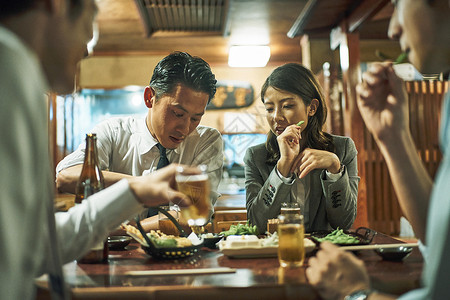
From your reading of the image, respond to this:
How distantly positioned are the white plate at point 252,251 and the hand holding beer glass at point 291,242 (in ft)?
0.34

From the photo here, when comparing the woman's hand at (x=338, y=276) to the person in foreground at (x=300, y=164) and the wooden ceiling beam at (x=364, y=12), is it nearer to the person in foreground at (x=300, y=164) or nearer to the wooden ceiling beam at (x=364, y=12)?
the person in foreground at (x=300, y=164)

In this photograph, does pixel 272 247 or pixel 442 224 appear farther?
pixel 272 247

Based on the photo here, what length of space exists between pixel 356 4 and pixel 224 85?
3.28 meters

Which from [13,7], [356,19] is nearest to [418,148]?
[356,19]

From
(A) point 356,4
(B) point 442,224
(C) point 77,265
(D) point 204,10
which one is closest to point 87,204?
(C) point 77,265

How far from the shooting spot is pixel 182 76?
2277mm

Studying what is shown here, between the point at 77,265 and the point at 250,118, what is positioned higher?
the point at 250,118

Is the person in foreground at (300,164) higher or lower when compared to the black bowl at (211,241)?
higher

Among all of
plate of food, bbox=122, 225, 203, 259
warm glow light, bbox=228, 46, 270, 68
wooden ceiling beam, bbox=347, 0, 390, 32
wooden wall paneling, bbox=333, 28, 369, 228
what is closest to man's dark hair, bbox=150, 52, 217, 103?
plate of food, bbox=122, 225, 203, 259

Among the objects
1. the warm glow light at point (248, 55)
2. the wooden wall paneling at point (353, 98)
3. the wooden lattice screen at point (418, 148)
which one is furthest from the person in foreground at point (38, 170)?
the warm glow light at point (248, 55)

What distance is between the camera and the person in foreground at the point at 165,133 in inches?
88.4

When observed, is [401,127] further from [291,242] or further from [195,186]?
[195,186]

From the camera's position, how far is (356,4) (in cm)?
395

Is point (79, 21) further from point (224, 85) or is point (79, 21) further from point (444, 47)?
point (224, 85)
